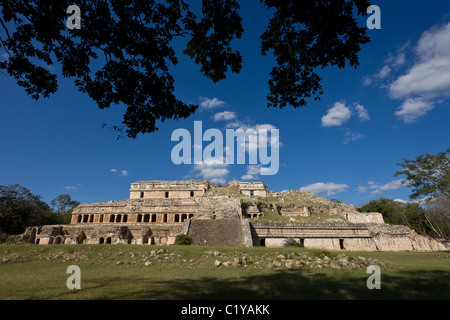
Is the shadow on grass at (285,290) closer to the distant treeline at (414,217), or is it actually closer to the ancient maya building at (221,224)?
the ancient maya building at (221,224)

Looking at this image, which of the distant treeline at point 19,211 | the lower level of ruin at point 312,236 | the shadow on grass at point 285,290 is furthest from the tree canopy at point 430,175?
the distant treeline at point 19,211

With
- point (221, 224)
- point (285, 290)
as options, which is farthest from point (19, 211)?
point (285, 290)

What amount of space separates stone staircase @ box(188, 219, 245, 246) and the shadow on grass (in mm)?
12284

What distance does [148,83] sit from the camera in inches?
251

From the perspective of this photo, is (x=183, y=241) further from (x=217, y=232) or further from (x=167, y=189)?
(x=167, y=189)

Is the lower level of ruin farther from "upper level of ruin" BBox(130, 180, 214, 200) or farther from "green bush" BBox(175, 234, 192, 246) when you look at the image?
"upper level of ruin" BBox(130, 180, 214, 200)

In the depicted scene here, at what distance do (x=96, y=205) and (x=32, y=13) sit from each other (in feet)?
103

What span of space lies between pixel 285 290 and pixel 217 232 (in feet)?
50.8

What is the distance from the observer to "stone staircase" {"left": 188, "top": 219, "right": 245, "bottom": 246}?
61.0 ft

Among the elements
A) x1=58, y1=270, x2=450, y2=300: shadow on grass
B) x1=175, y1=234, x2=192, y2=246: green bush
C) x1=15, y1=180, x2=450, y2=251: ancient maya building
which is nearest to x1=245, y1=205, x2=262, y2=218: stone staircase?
x1=15, y1=180, x2=450, y2=251: ancient maya building

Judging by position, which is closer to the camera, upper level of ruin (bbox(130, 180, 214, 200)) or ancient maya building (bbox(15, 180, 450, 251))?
ancient maya building (bbox(15, 180, 450, 251))

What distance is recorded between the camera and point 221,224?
2203 centimetres
